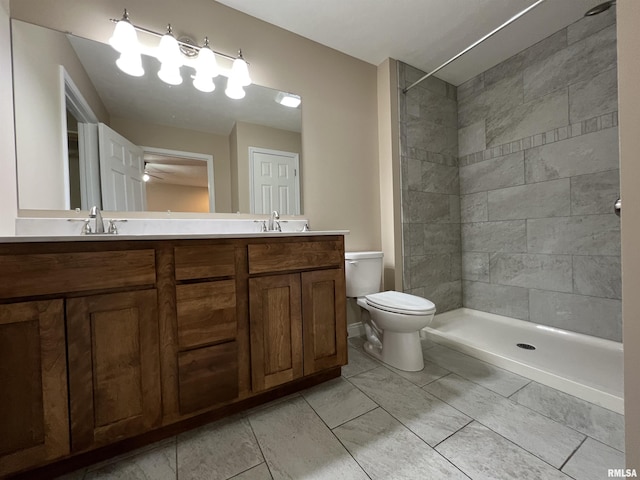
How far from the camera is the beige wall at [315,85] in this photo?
1.44 meters

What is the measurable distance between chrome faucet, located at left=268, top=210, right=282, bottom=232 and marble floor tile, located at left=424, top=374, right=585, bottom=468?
1.32 meters

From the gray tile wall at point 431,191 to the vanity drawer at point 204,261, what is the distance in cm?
159

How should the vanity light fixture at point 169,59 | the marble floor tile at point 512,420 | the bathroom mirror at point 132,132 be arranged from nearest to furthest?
1. the marble floor tile at point 512,420
2. the bathroom mirror at point 132,132
3. the vanity light fixture at point 169,59

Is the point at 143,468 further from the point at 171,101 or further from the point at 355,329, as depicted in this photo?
the point at 171,101

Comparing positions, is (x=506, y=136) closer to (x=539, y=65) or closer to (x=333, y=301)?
(x=539, y=65)

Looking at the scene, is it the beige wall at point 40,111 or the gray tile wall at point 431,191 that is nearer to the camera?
the beige wall at point 40,111

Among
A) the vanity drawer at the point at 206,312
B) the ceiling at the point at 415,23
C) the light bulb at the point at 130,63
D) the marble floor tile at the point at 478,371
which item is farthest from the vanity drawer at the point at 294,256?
the ceiling at the point at 415,23

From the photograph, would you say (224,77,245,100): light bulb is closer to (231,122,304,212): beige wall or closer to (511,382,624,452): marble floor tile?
(231,122,304,212): beige wall

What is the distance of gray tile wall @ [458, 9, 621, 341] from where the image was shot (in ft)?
5.74

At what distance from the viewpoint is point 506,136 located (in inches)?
88.4

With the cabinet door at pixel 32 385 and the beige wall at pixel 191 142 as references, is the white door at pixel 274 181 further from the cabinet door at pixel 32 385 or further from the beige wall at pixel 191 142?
the cabinet door at pixel 32 385

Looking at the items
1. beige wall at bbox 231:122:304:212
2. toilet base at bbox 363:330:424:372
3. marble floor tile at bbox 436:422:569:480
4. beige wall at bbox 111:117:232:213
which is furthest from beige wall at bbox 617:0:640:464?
beige wall at bbox 111:117:232:213

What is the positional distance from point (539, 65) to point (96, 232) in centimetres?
326

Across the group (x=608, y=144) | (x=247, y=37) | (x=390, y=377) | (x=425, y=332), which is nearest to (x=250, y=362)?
(x=390, y=377)
